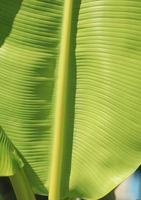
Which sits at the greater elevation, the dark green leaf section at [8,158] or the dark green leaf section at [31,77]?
the dark green leaf section at [31,77]

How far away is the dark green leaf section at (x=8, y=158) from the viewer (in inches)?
37.1

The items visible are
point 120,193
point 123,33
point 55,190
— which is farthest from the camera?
point 120,193

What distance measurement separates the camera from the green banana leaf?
0.88m

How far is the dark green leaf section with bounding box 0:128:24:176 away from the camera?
3.09 ft

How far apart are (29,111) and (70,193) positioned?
0.58 ft

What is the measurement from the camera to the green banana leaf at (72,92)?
34.7 inches

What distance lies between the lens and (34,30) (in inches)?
36.0

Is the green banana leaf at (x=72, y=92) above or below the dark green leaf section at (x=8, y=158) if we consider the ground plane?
above

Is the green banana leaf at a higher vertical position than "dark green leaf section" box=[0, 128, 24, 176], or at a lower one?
higher

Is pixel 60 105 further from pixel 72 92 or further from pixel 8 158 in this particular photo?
pixel 8 158

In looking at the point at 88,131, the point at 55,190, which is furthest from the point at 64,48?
the point at 55,190

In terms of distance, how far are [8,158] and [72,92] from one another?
0.17 m

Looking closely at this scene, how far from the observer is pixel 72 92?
944mm

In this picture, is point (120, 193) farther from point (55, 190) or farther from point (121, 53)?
point (121, 53)
